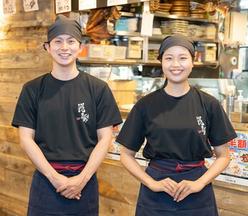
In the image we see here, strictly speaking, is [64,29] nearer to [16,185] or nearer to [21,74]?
[21,74]

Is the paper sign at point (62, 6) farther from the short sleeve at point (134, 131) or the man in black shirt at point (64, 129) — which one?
the short sleeve at point (134, 131)

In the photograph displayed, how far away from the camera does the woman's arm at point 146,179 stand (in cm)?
183

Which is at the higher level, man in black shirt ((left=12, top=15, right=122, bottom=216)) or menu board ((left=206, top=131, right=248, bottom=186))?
man in black shirt ((left=12, top=15, right=122, bottom=216))

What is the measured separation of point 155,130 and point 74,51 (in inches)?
22.4

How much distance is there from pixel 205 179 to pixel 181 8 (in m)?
2.91

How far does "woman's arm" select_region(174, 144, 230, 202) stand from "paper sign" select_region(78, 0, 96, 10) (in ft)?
5.62

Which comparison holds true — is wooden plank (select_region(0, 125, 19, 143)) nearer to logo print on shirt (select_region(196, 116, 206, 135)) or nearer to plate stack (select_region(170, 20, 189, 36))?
plate stack (select_region(170, 20, 189, 36))

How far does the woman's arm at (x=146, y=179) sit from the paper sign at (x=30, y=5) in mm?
2038

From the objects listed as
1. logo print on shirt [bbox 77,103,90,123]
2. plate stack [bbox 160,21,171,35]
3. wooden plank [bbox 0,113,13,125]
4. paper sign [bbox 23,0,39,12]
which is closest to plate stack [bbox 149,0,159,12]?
plate stack [bbox 160,21,171,35]

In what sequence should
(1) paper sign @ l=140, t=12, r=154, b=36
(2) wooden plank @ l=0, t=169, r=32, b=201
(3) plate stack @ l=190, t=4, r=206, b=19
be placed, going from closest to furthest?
(1) paper sign @ l=140, t=12, r=154, b=36
(2) wooden plank @ l=0, t=169, r=32, b=201
(3) plate stack @ l=190, t=4, r=206, b=19

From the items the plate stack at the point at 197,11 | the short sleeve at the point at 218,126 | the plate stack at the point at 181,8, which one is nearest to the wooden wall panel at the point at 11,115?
the plate stack at the point at 181,8

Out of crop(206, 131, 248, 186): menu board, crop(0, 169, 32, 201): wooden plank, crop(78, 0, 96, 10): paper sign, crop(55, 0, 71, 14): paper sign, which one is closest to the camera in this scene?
crop(206, 131, 248, 186): menu board

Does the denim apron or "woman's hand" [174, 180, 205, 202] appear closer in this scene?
"woman's hand" [174, 180, 205, 202]

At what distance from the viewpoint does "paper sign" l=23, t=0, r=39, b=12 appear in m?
3.60
